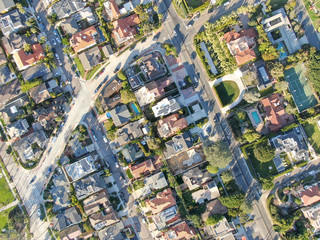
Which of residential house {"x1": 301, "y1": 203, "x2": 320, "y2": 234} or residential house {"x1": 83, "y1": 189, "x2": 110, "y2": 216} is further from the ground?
residential house {"x1": 83, "y1": 189, "x2": 110, "y2": 216}

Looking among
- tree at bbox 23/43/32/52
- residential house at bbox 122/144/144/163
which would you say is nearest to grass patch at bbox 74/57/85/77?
tree at bbox 23/43/32/52

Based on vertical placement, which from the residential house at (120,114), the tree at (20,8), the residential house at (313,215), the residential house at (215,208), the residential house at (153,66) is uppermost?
the tree at (20,8)

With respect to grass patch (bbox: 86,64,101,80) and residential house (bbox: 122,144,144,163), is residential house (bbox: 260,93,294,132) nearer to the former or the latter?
residential house (bbox: 122,144,144,163)

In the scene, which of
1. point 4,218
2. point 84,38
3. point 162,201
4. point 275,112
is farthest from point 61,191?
point 275,112

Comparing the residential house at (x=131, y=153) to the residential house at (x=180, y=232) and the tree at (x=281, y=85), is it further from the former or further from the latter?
the tree at (x=281, y=85)

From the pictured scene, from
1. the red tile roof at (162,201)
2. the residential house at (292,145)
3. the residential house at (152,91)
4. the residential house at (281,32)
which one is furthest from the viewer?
the red tile roof at (162,201)

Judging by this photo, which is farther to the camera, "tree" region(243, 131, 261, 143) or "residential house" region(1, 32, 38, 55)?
"residential house" region(1, 32, 38, 55)

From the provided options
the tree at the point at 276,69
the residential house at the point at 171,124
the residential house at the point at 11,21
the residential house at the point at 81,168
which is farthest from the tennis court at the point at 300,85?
the residential house at the point at 11,21
